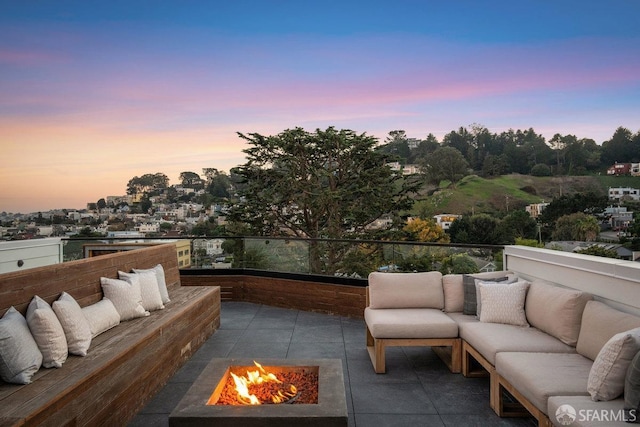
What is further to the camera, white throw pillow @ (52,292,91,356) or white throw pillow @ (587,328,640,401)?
white throw pillow @ (52,292,91,356)

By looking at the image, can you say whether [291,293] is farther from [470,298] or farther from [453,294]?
[470,298]

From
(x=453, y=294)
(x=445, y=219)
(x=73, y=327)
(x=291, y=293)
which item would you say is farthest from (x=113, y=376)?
(x=445, y=219)

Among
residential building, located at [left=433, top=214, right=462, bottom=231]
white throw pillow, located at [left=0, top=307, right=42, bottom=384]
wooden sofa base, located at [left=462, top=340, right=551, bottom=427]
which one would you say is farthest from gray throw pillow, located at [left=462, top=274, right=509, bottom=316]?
residential building, located at [left=433, top=214, right=462, bottom=231]

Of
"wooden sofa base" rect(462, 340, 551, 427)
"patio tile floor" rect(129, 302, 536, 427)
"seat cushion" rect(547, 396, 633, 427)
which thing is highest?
"seat cushion" rect(547, 396, 633, 427)

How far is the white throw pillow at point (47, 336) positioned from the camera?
246 cm

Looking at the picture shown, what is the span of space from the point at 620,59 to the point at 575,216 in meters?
6.43

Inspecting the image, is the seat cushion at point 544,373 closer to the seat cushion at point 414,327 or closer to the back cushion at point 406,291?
the seat cushion at point 414,327

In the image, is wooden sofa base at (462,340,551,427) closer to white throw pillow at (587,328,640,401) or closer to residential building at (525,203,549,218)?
white throw pillow at (587,328,640,401)

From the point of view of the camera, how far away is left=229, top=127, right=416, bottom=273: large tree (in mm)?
14781

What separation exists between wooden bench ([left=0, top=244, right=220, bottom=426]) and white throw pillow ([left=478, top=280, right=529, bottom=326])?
2672 mm

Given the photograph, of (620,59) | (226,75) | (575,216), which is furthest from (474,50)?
(575,216)

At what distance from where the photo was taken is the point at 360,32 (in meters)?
9.78

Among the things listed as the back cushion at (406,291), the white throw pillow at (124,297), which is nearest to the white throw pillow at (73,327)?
the white throw pillow at (124,297)

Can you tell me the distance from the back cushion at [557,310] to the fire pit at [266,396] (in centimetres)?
164
